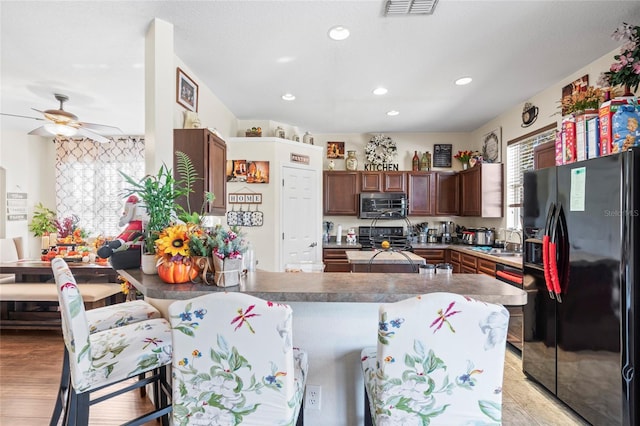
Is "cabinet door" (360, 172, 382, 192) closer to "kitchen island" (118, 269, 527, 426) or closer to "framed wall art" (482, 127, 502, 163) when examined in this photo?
"framed wall art" (482, 127, 502, 163)

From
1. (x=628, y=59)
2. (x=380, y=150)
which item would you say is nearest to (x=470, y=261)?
(x=380, y=150)

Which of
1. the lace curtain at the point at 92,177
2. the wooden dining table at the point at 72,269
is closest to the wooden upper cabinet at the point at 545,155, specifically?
the wooden dining table at the point at 72,269

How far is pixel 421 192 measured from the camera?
522 cm

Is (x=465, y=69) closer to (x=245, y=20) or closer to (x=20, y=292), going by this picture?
(x=245, y=20)

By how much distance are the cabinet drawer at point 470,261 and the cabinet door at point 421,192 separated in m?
1.09

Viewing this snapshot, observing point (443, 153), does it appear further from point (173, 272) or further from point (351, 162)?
point (173, 272)

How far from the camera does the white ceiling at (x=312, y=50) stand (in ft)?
7.04

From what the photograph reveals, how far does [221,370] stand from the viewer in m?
1.03

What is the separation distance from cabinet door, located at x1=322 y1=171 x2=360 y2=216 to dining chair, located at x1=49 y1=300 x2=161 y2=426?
365 centimetres

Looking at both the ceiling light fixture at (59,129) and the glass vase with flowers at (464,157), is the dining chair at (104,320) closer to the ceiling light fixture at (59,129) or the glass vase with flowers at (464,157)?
the ceiling light fixture at (59,129)

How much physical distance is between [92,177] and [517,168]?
272 inches

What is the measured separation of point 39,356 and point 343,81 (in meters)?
3.97

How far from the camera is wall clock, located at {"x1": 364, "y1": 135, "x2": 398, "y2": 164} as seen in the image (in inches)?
211

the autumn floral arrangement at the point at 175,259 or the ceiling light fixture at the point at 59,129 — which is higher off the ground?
the ceiling light fixture at the point at 59,129
